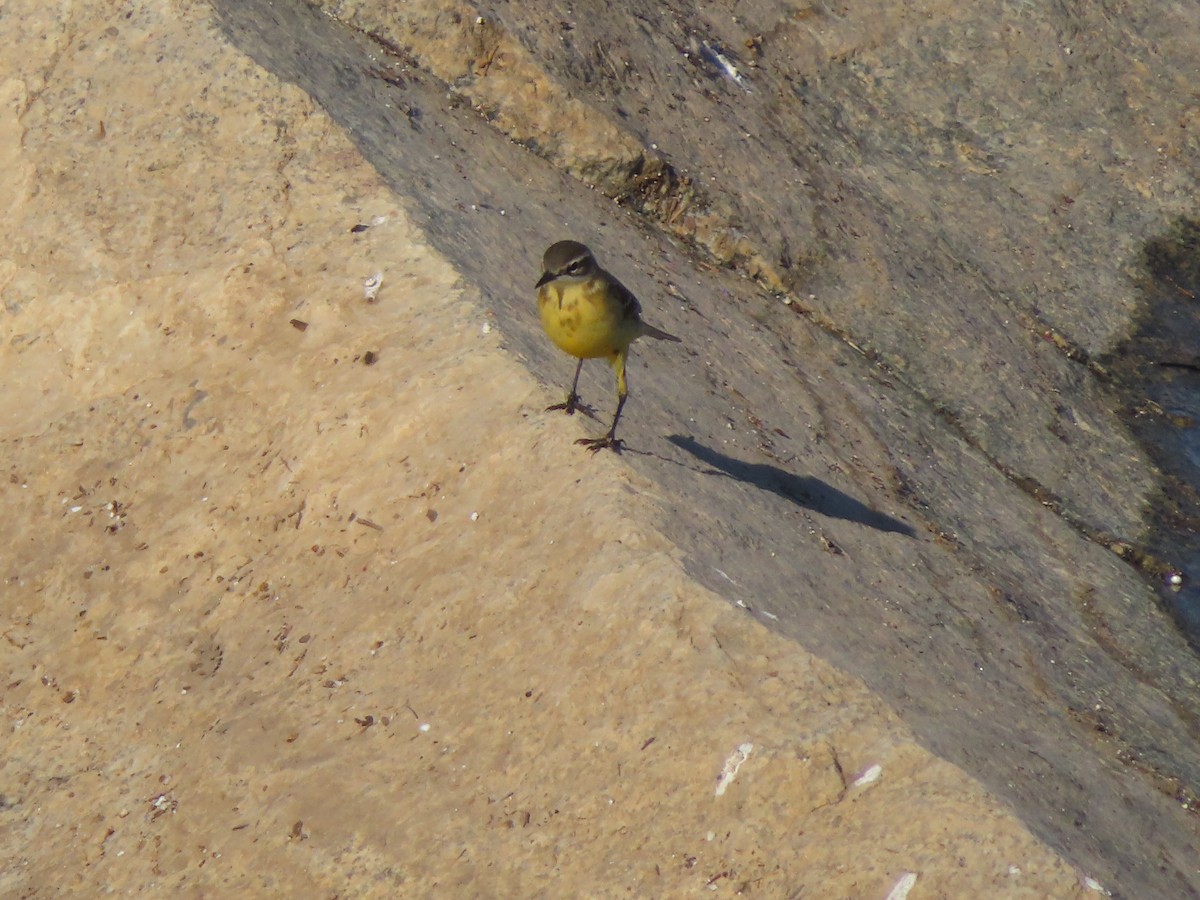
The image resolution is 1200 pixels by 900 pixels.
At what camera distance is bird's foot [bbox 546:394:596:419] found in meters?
6.02

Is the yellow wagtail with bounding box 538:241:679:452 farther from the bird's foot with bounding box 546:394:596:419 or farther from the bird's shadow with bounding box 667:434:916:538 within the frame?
the bird's shadow with bounding box 667:434:916:538

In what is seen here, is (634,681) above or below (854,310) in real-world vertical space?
above

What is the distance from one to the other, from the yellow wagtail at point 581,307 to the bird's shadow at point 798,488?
798 mm

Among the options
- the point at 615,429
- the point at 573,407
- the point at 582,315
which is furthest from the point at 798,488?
the point at 582,315

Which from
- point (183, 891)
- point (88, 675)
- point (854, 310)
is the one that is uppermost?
point (854, 310)

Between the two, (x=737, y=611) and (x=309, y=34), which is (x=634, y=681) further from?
(x=309, y=34)

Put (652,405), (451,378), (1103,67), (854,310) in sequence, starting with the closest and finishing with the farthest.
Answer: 1. (451,378)
2. (652,405)
3. (854,310)
4. (1103,67)

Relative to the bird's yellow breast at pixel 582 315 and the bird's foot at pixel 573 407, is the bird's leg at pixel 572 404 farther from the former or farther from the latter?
the bird's yellow breast at pixel 582 315

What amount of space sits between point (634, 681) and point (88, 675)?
98.1 inches

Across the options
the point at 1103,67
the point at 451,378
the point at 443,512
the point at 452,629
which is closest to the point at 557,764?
the point at 452,629

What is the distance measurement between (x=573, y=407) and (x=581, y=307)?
49 centimetres

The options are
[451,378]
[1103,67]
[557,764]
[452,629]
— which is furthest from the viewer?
[1103,67]

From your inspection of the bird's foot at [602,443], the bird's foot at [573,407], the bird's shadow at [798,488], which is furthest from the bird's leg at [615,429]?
the bird's shadow at [798,488]

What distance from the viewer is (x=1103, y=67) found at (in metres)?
12.8
